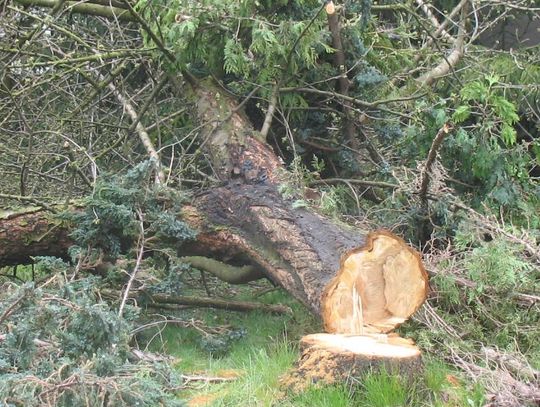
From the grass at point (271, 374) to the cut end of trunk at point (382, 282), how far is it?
31 centimetres

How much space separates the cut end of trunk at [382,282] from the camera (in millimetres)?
4250

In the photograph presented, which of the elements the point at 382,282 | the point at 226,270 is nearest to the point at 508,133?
the point at 382,282

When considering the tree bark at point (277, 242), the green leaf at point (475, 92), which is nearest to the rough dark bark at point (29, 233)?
the tree bark at point (277, 242)

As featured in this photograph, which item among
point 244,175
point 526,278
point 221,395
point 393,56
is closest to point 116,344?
point 221,395

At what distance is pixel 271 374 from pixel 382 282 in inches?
31.3

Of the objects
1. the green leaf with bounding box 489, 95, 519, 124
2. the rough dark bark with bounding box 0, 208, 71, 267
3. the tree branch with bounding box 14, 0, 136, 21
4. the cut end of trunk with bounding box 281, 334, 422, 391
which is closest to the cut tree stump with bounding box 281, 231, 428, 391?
the cut end of trunk with bounding box 281, 334, 422, 391

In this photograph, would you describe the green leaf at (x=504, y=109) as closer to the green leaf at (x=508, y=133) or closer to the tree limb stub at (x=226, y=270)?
the green leaf at (x=508, y=133)

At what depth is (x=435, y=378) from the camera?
12.4 ft

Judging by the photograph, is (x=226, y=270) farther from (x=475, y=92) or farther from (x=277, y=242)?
(x=475, y=92)

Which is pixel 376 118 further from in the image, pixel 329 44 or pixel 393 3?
pixel 393 3

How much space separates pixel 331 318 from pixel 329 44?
2601mm

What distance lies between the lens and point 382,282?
431 cm

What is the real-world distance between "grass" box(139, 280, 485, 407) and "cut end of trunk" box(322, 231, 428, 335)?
310 millimetres

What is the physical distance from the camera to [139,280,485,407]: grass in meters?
3.58
